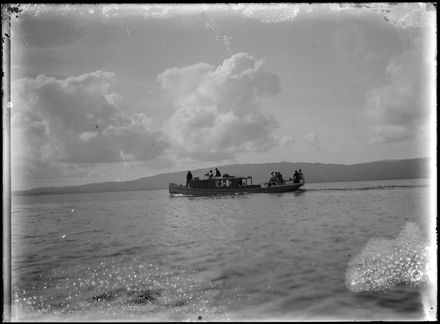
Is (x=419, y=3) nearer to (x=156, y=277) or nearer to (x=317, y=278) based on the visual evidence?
(x=317, y=278)

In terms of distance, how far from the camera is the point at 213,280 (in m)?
8.87

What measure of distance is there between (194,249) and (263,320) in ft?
21.3

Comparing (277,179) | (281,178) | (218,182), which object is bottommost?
(218,182)

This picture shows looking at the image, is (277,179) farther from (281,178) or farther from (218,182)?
(218,182)

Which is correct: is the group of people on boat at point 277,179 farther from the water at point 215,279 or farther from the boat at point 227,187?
the water at point 215,279

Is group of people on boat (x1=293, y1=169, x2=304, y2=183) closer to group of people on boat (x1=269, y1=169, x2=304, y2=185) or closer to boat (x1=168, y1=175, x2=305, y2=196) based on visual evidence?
group of people on boat (x1=269, y1=169, x2=304, y2=185)

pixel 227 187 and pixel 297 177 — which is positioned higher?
pixel 297 177

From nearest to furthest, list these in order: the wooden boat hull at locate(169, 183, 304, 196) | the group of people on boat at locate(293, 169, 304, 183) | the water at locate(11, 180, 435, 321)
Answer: the water at locate(11, 180, 435, 321) → the wooden boat hull at locate(169, 183, 304, 196) → the group of people on boat at locate(293, 169, 304, 183)

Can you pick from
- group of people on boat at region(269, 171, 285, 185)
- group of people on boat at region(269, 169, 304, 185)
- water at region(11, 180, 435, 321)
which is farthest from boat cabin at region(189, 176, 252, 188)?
water at region(11, 180, 435, 321)

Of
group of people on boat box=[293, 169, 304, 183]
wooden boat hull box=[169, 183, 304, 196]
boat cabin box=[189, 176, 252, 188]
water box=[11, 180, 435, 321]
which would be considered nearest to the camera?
water box=[11, 180, 435, 321]

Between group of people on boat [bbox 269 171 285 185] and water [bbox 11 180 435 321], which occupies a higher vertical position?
group of people on boat [bbox 269 171 285 185]

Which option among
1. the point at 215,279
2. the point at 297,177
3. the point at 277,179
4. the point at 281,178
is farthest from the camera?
the point at 281,178

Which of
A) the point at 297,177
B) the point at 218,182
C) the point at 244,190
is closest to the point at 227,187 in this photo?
the point at 218,182

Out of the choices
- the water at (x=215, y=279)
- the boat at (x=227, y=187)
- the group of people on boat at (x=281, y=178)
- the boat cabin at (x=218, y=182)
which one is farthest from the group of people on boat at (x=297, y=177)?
the water at (x=215, y=279)
